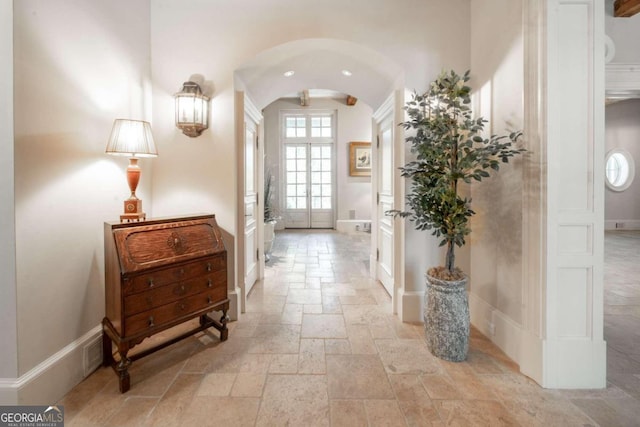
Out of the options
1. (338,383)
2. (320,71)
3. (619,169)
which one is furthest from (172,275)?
(619,169)

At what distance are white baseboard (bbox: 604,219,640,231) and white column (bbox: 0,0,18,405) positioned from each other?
11229mm

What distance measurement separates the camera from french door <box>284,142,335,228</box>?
7988mm

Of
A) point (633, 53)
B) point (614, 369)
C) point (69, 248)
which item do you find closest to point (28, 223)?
point (69, 248)

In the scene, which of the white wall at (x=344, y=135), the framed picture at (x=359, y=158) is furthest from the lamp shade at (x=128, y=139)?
the framed picture at (x=359, y=158)

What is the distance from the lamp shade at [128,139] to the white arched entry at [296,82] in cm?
83

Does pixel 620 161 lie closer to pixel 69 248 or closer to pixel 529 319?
pixel 529 319

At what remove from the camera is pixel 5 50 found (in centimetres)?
135

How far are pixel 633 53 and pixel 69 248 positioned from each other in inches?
202

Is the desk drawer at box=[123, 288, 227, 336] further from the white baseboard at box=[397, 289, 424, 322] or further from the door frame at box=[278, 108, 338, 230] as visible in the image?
the door frame at box=[278, 108, 338, 230]

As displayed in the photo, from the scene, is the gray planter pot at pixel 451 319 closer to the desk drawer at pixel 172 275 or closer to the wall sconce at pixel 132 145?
the desk drawer at pixel 172 275

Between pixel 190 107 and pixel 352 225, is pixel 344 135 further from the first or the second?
pixel 190 107

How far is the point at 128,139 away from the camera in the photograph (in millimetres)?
1827

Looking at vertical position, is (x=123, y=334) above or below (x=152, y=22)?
below

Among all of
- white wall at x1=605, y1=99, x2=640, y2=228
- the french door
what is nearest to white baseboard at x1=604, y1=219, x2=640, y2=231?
white wall at x1=605, y1=99, x2=640, y2=228
